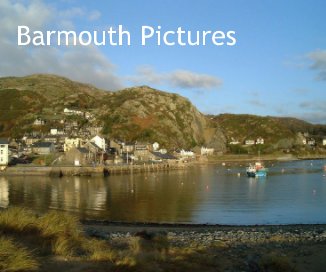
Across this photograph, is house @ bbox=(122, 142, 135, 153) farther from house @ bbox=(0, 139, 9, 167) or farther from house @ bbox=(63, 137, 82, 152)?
house @ bbox=(0, 139, 9, 167)

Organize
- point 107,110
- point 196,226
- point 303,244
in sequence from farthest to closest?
point 107,110 → point 196,226 → point 303,244

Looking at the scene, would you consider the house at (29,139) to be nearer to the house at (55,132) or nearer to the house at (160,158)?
the house at (55,132)

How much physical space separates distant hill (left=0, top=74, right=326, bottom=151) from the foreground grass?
12467 centimetres

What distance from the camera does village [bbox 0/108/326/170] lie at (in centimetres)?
8956

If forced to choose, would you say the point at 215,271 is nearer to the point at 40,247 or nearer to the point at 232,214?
the point at 40,247

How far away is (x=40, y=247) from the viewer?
10781mm

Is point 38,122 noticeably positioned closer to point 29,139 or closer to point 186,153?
point 29,139

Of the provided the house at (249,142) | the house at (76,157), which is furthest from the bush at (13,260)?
the house at (249,142)

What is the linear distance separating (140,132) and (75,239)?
423ft

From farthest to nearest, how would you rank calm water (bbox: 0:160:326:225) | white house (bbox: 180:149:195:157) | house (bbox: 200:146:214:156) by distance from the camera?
house (bbox: 200:146:214:156) → white house (bbox: 180:149:195:157) → calm water (bbox: 0:160:326:225)

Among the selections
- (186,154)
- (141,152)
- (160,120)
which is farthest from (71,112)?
(141,152)

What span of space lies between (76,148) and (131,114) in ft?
208

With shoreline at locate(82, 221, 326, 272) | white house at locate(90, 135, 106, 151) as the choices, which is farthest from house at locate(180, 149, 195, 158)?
shoreline at locate(82, 221, 326, 272)

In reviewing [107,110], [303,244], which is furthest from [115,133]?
[303,244]
